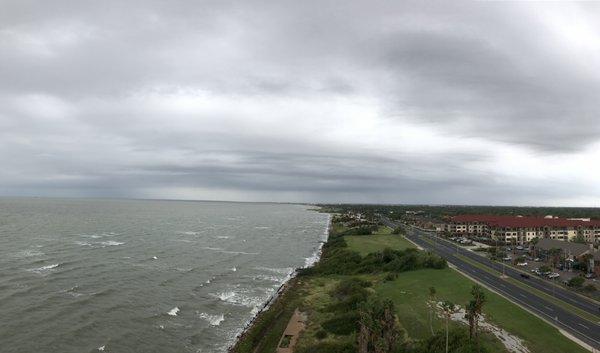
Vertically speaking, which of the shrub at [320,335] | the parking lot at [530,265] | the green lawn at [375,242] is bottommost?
the shrub at [320,335]

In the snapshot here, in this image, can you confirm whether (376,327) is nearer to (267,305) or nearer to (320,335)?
(320,335)

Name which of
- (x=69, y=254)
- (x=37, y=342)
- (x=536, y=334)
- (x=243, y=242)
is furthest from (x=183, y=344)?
(x=243, y=242)

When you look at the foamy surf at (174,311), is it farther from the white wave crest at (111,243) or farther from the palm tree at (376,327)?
the white wave crest at (111,243)

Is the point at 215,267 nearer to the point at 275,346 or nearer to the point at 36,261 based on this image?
the point at 36,261

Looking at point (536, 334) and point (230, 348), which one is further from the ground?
point (536, 334)

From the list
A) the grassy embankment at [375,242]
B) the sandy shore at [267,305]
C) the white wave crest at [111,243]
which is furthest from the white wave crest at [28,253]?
the grassy embankment at [375,242]

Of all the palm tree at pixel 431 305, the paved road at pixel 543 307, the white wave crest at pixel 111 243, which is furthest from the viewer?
the white wave crest at pixel 111 243

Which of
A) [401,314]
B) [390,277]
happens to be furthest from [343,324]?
[390,277]

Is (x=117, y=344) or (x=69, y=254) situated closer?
(x=117, y=344)
